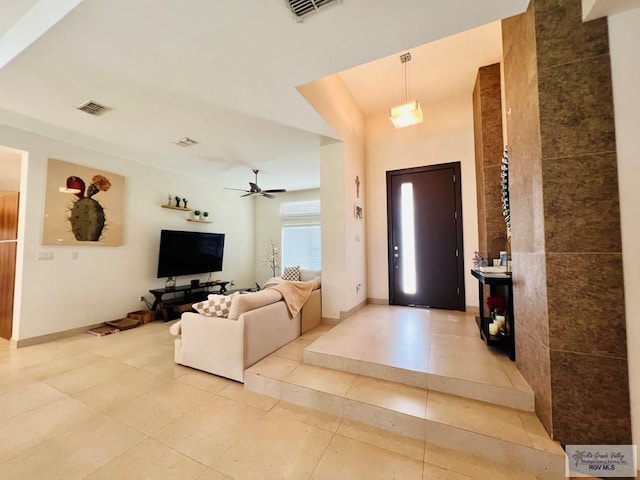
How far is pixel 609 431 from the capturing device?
142cm

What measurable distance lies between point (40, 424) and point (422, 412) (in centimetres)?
280

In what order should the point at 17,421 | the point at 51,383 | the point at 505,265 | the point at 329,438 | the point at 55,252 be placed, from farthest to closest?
the point at 55,252, the point at 505,265, the point at 51,383, the point at 17,421, the point at 329,438

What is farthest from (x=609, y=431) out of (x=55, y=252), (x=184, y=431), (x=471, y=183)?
(x=55, y=252)

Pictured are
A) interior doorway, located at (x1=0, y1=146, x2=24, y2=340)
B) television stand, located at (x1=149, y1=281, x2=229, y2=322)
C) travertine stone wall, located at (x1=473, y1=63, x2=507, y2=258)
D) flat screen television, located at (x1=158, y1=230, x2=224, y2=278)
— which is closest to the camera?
travertine stone wall, located at (x1=473, y1=63, x2=507, y2=258)

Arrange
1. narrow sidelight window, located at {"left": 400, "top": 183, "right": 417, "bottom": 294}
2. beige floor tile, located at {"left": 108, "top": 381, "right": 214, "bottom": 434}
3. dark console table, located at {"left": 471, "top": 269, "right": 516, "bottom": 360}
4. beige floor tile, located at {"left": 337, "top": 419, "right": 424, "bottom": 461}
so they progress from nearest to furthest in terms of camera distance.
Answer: beige floor tile, located at {"left": 337, "top": 419, "right": 424, "bottom": 461} → beige floor tile, located at {"left": 108, "top": 381, "right": 214, "bottom": 434} → dark console table, located at {"left": 471, "top": 269, "right": 516, "bottom": 360} → narrow sidelight window, located at {"left": 400, "top": 183, "right": 417, "bottom": 294}

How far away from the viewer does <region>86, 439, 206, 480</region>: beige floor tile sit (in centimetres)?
146

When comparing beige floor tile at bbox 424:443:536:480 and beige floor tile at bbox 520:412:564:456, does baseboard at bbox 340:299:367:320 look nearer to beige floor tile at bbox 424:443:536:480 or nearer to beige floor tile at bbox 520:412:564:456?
Result: beige floor tile at bbox 424:443:536:480

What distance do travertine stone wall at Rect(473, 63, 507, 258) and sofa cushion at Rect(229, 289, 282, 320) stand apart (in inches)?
110

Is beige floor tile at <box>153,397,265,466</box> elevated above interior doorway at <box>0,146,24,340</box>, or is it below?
below

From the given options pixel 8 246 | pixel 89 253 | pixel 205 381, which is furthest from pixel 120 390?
pixel 8 246

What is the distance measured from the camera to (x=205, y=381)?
249cm

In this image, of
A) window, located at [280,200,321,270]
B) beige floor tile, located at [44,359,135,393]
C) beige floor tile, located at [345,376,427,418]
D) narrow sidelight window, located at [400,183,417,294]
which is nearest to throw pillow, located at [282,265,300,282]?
window, located at [280,200,321,270]

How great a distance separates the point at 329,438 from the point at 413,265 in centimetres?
315

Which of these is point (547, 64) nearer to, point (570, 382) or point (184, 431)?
point (570, 382)
